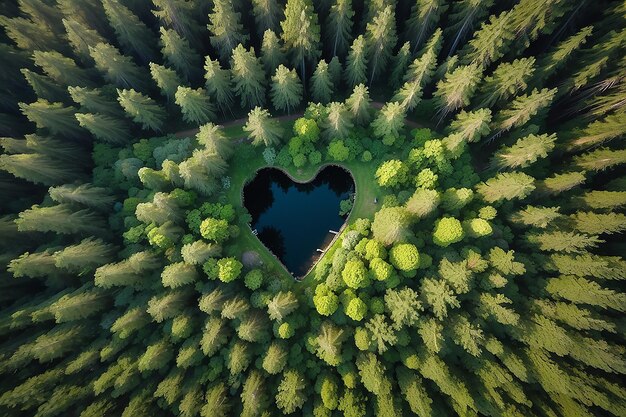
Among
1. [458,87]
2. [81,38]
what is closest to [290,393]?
[458,87]

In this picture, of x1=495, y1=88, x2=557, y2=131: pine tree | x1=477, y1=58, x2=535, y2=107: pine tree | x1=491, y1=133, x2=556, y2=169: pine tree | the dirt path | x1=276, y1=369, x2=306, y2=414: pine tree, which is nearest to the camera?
x1=276, y1=369, x2=306, y2=414: pine tree

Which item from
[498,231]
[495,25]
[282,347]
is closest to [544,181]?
[498,231]

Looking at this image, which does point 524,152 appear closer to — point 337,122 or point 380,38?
point 337,122

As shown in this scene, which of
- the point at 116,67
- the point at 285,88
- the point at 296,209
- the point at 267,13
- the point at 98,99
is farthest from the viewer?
the point at 296,209

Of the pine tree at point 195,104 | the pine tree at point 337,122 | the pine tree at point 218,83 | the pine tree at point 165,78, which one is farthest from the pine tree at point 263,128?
the pine tree at point 165,78

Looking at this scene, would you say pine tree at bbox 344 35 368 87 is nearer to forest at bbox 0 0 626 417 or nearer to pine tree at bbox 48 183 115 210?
forest at bbox 0 0 626 417

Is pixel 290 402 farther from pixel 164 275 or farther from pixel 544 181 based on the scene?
pixel 544 181

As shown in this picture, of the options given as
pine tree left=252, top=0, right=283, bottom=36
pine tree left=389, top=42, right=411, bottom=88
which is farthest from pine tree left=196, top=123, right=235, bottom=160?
pine tree left=389, top=42, right=411, bottom=88
